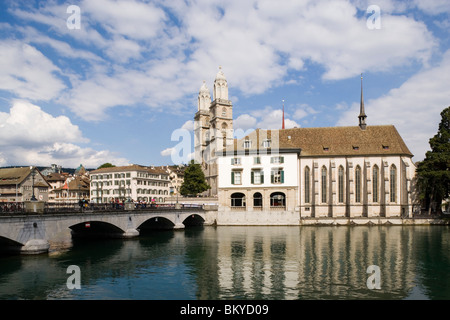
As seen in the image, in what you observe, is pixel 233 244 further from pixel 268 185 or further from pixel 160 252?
pixel 268 185

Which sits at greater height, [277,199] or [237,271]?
[277,199]

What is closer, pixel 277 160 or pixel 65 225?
pixel 65 225

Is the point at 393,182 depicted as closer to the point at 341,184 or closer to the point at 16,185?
the point at 341,184

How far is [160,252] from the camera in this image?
35531 millimetres

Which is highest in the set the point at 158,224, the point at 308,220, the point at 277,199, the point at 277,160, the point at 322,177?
the point at 277,160

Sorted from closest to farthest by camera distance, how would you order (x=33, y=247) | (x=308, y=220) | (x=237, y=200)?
(x=33, y=247) < (x=308, y=220) < (x=237, y=200)

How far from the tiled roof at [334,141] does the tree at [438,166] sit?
4.79 meters

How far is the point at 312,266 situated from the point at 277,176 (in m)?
36.9

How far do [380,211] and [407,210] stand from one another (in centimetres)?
472

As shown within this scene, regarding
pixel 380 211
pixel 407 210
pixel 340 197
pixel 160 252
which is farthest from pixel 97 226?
pixel 407 210

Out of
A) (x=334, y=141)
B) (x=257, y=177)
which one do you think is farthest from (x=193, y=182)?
(x=334, y=141)

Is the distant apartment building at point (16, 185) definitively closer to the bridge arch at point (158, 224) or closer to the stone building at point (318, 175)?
the bridge arch at point (158, 224)

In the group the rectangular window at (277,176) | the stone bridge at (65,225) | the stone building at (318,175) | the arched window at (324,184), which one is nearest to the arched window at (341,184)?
the stone building at (318,175)

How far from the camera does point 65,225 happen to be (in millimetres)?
34562
